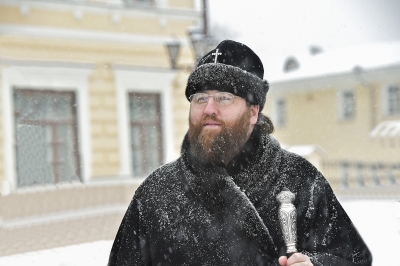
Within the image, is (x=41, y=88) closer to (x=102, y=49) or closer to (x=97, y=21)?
(x=102, y=49)

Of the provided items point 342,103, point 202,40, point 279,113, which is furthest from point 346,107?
point 202,40

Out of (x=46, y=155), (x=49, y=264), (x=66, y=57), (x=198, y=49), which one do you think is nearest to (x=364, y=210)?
(x=198, y=49)

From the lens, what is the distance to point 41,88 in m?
7.17

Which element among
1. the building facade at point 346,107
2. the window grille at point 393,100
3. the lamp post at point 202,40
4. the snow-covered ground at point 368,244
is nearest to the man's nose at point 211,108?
the snow-covered ground at point 368,244

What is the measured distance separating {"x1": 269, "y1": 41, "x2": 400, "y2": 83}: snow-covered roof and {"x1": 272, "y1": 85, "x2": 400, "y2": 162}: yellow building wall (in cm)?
73

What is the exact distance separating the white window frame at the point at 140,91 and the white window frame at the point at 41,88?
539 millimetres

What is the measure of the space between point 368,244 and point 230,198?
116 inches

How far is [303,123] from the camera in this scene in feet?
64.4

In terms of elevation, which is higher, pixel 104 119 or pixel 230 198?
pixel 104 119

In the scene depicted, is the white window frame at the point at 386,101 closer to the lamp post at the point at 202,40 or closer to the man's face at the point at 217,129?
the lamp post at the point at 202,40

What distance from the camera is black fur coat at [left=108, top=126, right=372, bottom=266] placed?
167cm

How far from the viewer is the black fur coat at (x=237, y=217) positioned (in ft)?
5.47

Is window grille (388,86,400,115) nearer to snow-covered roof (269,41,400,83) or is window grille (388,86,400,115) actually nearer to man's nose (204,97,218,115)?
snow-covered roof (269,41,400,83)

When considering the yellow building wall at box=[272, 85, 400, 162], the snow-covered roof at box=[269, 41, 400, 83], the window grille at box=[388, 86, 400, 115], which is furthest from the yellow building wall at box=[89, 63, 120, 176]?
the window grille at box=[388, 86, 400, 115]
